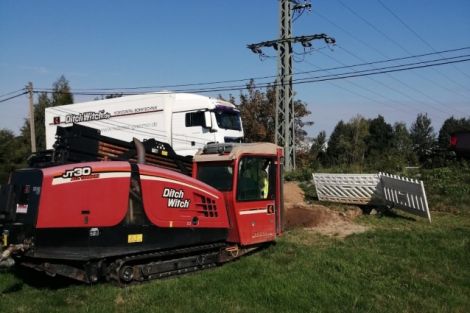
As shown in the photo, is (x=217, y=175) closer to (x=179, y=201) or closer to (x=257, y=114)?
(x=179, y=201)

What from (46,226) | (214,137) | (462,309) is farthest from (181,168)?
(214,137)

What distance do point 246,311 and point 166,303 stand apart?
3.53 ft

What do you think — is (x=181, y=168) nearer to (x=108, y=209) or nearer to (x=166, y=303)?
(x=108, y=209)

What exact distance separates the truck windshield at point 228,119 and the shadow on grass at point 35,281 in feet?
44.3

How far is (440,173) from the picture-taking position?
68.5 ft

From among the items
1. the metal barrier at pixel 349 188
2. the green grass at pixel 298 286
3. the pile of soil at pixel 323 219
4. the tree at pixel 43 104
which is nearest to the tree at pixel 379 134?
the tree at pixel 43 104

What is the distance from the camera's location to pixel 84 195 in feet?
24.1

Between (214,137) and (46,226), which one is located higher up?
(214,137)

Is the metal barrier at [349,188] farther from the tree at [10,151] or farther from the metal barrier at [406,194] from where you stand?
the tree at [10,151]

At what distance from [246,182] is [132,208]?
2.64 meters

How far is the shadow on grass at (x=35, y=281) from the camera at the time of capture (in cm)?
812

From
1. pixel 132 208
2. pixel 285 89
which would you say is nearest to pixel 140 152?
pixel 132 208

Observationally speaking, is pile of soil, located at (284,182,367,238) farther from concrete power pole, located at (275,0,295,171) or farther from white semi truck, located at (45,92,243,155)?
concrete power pole, located at (275,0,295,171)

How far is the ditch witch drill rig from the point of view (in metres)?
7.21
